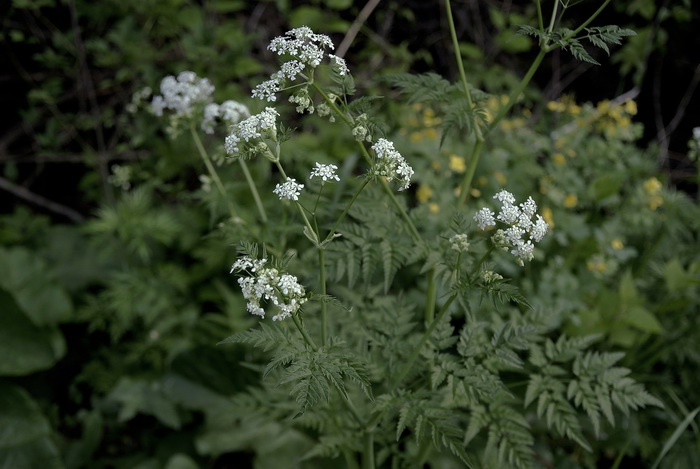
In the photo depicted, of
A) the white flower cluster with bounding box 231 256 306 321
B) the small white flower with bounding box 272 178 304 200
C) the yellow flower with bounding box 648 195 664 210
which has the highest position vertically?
the yellow flower with bounding box 648 195 664 210

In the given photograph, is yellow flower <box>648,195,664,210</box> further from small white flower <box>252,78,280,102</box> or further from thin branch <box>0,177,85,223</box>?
thin branch <box>0,177,85,223</box>

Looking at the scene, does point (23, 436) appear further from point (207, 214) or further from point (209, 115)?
point (209, 115)

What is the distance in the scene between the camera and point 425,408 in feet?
5.82

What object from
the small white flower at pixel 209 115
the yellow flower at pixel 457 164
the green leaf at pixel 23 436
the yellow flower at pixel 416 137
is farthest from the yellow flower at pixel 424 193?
the green leaf at pixel 23 436

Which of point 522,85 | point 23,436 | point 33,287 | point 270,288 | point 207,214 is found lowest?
point 23,436

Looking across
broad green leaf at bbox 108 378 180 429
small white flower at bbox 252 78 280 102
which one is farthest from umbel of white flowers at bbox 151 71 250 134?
broad green leaf at bbox 108 378 180 429

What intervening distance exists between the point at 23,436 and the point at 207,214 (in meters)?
1.50

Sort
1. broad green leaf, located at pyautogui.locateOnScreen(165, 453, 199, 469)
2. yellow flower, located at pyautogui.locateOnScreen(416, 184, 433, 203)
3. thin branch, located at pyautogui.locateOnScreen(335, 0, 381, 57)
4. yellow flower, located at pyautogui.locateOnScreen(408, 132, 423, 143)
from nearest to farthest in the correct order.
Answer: broad green leaf, located at pyautogui.locateOnScreen(165, 453, 199, 469)
yellow flower, located at pyautogui.locateOnScreen(416, 184, 433, 203)
yellow flower, located at pyautogui.locateOnScreen(408, 132, 423, 143)
thin branch, located at pyautogui.locateOnScreen(335, 0, 381, 57)

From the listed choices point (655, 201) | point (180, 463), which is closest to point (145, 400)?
point (180, 463)

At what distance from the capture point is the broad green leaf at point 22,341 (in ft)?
10.1

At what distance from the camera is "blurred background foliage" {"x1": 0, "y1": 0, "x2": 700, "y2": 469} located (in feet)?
9.71

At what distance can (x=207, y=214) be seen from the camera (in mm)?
3525

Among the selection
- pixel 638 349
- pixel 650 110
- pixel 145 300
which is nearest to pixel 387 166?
pixel 145 300

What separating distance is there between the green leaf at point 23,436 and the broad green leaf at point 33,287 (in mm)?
461
